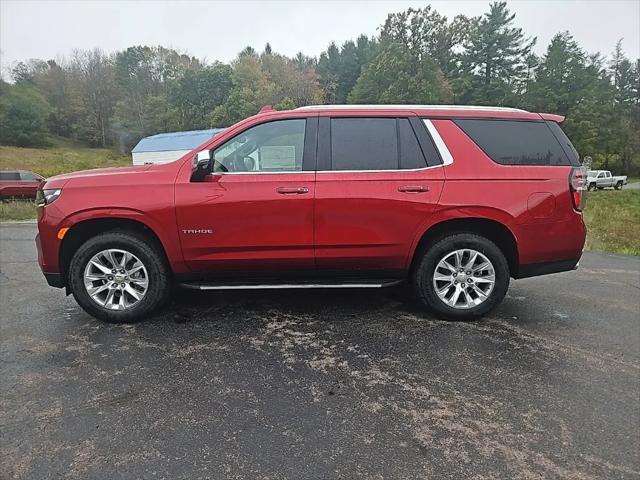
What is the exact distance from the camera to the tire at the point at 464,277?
387 centimetres

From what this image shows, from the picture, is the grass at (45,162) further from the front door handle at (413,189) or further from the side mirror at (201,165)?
the front door handle at (413,189)

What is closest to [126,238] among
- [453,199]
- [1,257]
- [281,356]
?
[281,356]

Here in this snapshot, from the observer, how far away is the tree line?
1918 inches

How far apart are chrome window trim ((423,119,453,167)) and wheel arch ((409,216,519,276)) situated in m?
0.53

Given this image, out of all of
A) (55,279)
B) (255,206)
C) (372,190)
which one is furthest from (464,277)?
(55,279)

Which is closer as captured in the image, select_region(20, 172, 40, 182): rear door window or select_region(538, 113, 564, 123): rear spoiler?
select_region(538, 113, 564, 123): rear spoiler

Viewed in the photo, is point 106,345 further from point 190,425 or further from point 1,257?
point 1,257

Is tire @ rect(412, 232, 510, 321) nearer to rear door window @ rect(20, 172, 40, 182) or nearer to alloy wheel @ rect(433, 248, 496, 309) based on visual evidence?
alloy wheel @ rect(433, 248, 496, 309)

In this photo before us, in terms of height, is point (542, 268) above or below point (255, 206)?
below

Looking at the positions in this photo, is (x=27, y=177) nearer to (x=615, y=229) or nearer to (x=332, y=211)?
(x=332, y=211)

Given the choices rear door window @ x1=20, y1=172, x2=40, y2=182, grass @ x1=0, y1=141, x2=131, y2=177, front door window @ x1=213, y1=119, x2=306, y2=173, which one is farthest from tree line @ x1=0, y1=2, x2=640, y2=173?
front door window @ x1=213, y1=119, x2=306, y2=173

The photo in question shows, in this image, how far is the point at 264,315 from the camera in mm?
4094

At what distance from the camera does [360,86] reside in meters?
53.9

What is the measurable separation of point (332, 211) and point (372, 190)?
0.39m
